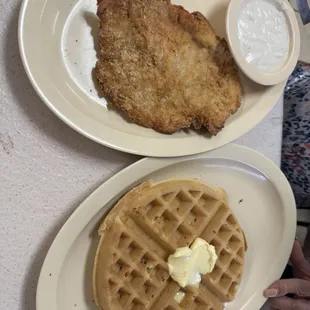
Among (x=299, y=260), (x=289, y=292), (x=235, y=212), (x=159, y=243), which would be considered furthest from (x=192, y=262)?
(x=299, y=260)

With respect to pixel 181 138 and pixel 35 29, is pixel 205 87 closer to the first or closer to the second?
pixel 181 138

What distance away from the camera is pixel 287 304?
1.47 m

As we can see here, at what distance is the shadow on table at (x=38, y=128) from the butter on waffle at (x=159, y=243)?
103 millimetres

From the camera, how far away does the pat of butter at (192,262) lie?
1099 millimetres

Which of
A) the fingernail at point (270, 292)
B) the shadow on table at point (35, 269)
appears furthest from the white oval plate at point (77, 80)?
the fingernail at point (270, 292)

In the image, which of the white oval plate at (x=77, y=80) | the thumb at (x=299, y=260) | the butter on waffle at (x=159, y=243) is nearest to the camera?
the white oval plate at (x=77, y=80)

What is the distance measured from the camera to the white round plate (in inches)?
39.9

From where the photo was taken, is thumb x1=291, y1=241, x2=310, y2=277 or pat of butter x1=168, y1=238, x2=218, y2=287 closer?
pat of butter x1=168, y1=238, x2=218, y2=287

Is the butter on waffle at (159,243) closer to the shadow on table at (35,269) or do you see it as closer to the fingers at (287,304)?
the shadow on table at (35,269)

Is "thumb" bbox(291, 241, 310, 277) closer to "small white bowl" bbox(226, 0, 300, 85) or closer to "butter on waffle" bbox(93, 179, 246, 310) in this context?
"butter on waffle" bbox(93, 179, 246, 310)

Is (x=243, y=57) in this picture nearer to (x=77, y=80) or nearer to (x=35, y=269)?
(x=77, y=80)

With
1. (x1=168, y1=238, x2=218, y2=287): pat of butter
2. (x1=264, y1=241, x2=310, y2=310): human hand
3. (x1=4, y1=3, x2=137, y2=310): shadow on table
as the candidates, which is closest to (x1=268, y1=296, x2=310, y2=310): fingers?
(x1=264, y1=241, x2=310, y2=310): human hand

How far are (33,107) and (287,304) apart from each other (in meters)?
1.01

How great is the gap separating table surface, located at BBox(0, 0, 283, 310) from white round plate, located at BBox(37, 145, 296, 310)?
49mm
